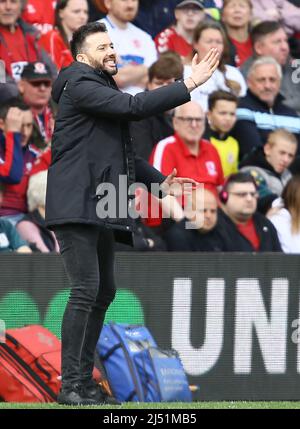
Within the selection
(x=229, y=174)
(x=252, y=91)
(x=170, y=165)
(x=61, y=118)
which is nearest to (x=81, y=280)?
(x=61, y=118)

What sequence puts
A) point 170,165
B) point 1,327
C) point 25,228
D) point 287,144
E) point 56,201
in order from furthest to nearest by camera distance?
point 287,144 → point 170,165 → point 25,228 → point 1,327 → point 56,201

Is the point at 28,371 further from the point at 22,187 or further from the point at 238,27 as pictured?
the point at 238,27

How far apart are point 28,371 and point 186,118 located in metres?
2.85

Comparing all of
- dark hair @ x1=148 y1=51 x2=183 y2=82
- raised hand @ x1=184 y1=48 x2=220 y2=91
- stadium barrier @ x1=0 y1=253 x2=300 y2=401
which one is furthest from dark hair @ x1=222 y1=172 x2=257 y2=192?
→ raised hand @ x1=184 y1=48 x2=220 y2=91

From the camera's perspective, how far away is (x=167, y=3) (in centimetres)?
1021

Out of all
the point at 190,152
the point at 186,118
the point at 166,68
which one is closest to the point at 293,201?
the point at 190,152

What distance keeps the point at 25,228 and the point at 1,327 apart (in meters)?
1.03

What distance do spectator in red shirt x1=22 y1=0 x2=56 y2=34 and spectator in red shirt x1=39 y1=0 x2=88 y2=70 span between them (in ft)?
0.15

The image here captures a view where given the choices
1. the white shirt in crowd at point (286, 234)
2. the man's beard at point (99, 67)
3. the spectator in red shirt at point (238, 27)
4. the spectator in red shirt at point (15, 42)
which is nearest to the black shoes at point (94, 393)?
the man's beard at point (99, 67)

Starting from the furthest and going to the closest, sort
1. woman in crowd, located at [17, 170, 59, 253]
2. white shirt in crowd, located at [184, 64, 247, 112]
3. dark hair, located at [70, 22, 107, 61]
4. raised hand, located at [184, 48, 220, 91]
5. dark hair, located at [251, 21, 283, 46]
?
dark hair, located at [251, 21, 283, 46], white shirt in crowd, located at [184, 64, 247, 112], woman in crowd, located at [17, 170, 59, 253], dark hair, located at [70, 22, 107, 61], raised hand, located at [184, 48, 220, 91]

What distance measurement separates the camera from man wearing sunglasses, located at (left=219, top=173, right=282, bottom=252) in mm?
8930

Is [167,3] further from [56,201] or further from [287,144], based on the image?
[56,201]

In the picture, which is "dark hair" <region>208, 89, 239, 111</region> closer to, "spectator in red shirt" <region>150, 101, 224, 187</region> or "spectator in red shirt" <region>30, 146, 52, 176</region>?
"spectator in red shirt" <region>150, 101, 224, 187</region>

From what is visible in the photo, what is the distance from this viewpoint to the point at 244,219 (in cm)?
910
